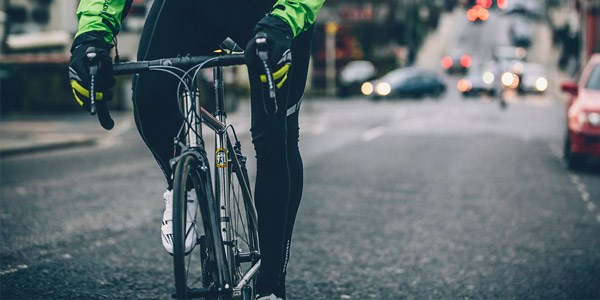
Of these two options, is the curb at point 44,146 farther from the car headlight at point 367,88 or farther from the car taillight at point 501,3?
the car headlight at point 367,88

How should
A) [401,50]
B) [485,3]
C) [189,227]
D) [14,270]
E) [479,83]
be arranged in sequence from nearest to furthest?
[189,227] < [14,270] < [485,3] < [479,83] < [401,50]

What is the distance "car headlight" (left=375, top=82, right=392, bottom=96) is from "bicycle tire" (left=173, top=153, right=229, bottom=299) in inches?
1529

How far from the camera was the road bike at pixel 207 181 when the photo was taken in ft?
7.60

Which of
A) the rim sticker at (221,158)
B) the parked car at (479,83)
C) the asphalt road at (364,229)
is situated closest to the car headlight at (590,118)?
the asphalt road at (364,229)

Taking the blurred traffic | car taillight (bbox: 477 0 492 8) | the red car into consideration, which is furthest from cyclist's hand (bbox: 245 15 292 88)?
car taillight (bbox: 477 0 492 8)

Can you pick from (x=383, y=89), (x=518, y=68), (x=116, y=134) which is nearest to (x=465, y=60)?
(x=518, y=68)

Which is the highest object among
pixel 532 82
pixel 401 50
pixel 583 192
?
pixel 583 192

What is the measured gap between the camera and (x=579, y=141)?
34.2 feet

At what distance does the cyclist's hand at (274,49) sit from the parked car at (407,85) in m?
39.0

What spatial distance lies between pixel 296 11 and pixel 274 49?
196mm

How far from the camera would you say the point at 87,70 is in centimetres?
240

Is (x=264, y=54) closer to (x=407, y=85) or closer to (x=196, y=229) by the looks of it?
(x=196, y=229)

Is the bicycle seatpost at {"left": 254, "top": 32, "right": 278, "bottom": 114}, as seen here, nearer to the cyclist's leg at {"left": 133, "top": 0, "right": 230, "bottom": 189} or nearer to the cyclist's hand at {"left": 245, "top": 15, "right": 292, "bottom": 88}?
the cyclist's hand at {"left": 245, "top": 15, "right": 292, "bottom": 88}

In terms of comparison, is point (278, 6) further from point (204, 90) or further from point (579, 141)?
point (204, 90)
